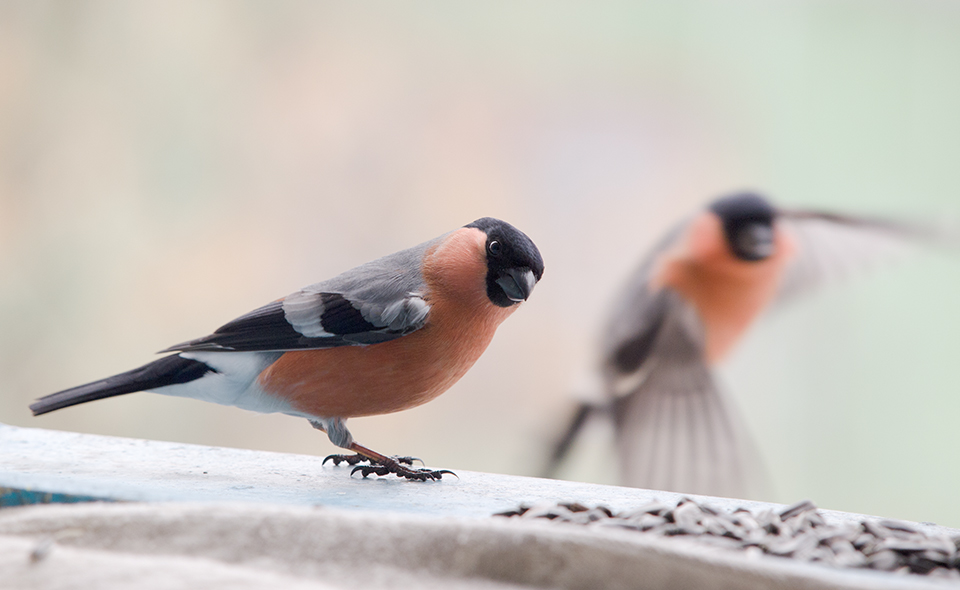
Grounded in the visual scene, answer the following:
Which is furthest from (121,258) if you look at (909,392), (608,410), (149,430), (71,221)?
(909,392)

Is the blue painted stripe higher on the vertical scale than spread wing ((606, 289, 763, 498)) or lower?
higher

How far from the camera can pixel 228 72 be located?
3426mm

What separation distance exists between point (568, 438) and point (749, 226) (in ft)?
3.94

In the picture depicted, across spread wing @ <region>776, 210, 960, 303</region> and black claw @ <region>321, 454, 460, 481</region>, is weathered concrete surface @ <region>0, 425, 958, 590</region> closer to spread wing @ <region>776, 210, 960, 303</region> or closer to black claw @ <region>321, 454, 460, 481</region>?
black claw @ <region>321, 454, 460, 481</region>

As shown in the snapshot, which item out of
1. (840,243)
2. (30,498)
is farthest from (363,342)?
(840,243)

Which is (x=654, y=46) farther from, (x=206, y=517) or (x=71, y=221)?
(x=206, y=517)

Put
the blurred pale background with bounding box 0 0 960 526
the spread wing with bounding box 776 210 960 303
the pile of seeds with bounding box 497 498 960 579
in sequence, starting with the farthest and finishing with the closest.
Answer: the blurred pale background with bounding box 0 0 960 526 < the spread wing with bounding box 776 210 960 303 < the pile of seeds with bounding box 497 498 960 579

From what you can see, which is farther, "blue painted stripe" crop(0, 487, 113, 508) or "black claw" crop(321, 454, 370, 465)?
"black claw" crop(321, 454, 370, 465)

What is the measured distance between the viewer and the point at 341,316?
4.86ft

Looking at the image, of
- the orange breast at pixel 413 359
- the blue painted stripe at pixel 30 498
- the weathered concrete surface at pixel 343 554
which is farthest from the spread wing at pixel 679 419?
the blue painted stripe at pixel 30 498

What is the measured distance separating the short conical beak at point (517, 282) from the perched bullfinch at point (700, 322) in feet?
4.99

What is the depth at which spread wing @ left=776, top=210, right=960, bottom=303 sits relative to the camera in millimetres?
2529

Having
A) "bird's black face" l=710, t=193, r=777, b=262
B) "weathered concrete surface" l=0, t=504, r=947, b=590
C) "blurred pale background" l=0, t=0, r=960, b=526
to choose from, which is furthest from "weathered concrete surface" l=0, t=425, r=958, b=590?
"blurred pale background" l=0, t=0, r=960, b=526

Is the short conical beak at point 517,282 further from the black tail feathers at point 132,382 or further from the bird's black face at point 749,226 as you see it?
the bird's black face at point 749,226
